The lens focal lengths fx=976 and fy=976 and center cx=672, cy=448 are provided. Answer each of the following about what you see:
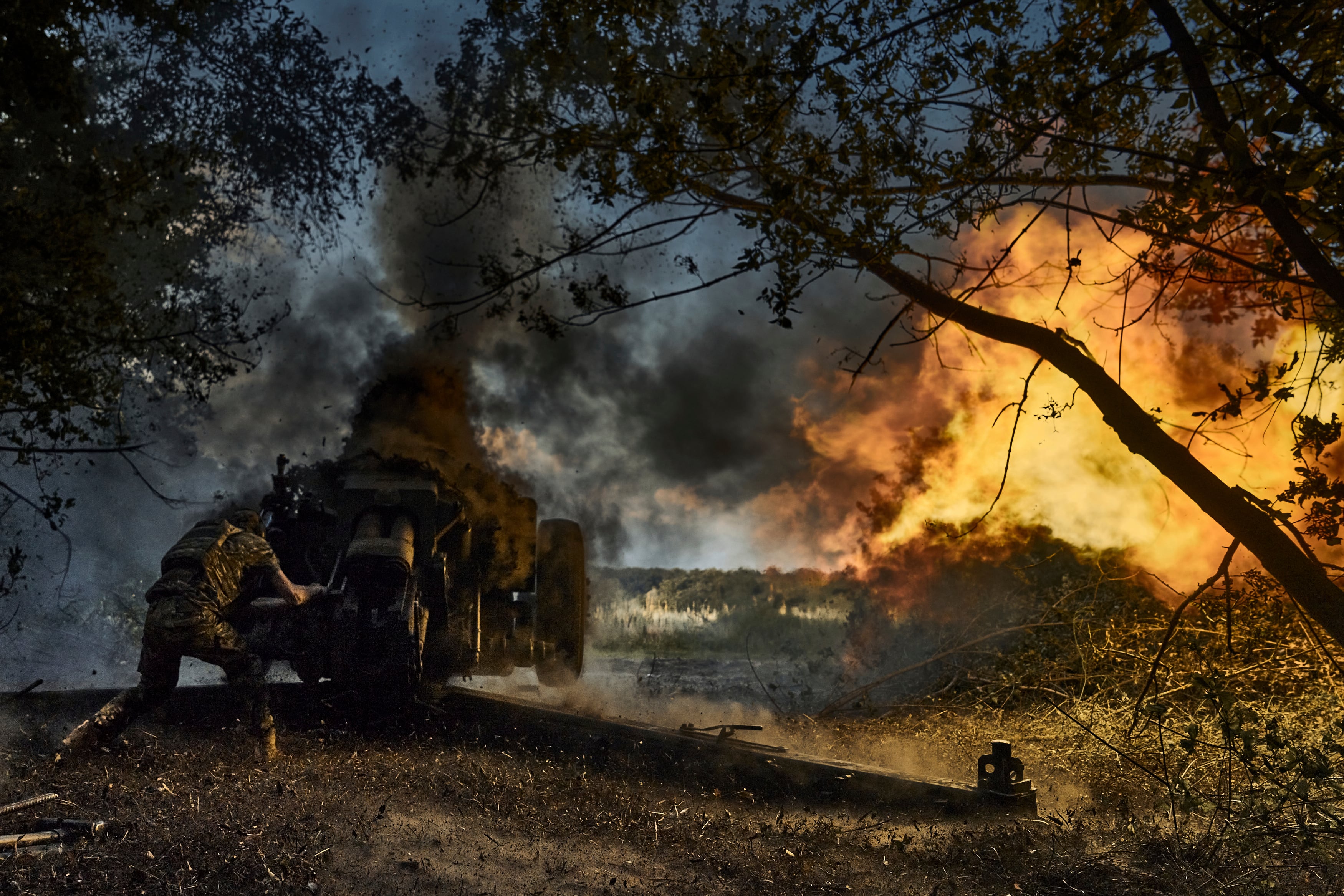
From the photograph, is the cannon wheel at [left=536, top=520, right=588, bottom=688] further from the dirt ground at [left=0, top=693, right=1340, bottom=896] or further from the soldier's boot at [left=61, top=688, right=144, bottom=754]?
the soldier's boot at [left=61, top=688, right=144, bottom=754]

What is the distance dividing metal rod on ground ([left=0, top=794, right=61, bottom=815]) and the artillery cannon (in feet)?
8.13

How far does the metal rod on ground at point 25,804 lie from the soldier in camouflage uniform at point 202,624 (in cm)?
166

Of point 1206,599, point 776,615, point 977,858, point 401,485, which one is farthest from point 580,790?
point 776,615

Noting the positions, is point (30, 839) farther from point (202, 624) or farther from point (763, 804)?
point (763, 804)

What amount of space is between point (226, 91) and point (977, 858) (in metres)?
11.1

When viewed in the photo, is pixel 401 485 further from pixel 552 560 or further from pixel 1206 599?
pixel 1206 599

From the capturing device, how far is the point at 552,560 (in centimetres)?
992

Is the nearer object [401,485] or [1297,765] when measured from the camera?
[1297,765]

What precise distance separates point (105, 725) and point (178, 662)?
0.61 metres

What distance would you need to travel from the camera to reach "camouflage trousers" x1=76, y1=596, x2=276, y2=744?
276 inches

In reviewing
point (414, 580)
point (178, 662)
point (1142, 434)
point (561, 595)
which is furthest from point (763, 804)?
point (178, 662)

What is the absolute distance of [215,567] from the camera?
7215mm

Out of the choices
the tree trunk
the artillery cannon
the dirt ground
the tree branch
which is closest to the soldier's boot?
the dirt ground

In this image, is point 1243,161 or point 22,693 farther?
point 22,693
